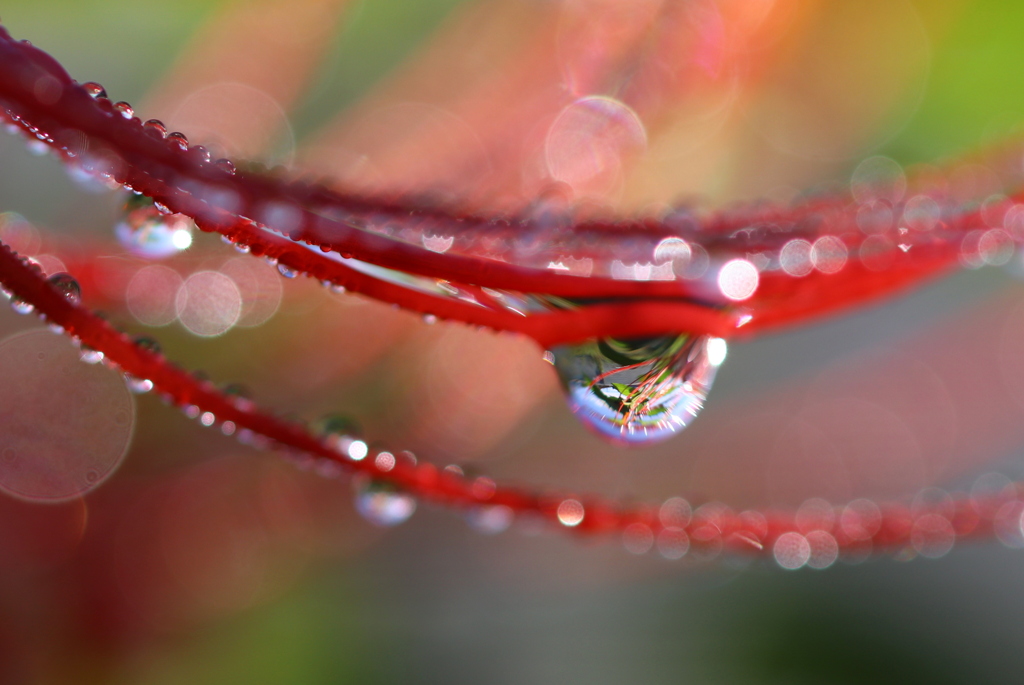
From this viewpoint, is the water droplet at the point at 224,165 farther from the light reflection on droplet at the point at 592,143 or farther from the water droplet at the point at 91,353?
the light reflection on droplet at the point at 592,143

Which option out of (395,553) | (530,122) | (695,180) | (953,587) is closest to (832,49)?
(695,180)

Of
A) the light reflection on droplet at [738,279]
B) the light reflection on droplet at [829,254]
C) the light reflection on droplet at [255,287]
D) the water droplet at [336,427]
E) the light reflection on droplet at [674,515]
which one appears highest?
the light reflection on droplet at [255,287]

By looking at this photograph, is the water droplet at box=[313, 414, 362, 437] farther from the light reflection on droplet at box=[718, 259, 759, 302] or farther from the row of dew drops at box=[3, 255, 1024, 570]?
the light reflection on droplet at box=[718, 259, 759, 302]

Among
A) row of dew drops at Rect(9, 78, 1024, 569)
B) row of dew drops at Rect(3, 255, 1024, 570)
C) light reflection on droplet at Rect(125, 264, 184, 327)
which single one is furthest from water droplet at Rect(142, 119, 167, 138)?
light reflection on droplet at Rect(125, 264, 184, 327)

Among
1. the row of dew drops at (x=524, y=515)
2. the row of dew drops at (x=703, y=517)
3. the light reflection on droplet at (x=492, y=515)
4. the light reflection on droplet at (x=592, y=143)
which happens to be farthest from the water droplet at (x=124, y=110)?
the light reflection on droplet at (x=592, y=143)

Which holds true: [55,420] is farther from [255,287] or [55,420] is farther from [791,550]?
[791,550]

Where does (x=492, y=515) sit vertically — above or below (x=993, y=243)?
below

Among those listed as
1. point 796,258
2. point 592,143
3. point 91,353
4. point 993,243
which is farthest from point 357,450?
point 592,143
